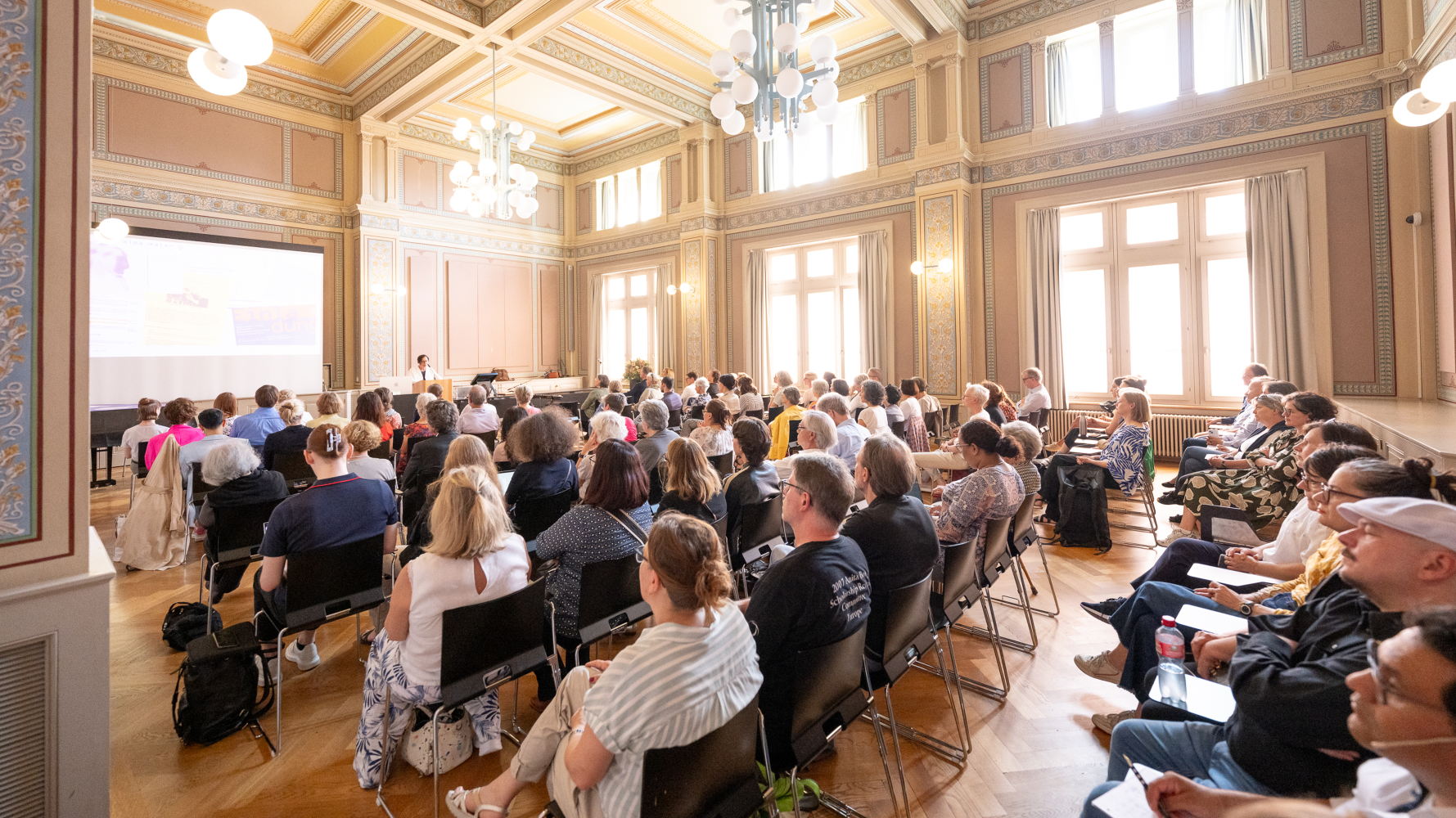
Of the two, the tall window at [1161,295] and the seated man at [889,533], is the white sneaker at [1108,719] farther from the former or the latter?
the tall window at [1161,295]

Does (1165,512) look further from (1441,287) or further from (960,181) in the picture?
(960,181)

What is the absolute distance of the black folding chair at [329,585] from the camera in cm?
233

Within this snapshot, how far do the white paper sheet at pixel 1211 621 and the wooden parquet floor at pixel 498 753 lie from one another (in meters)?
0.60

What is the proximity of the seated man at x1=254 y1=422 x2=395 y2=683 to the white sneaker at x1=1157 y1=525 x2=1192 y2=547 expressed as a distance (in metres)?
3.74

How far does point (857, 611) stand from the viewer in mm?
1729

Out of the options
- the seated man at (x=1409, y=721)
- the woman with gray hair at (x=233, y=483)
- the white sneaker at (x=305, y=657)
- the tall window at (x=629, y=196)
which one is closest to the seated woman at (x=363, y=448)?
the woman with gray hair at (x=233, y=483)

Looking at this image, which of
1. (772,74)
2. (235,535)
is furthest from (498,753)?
(772,74)

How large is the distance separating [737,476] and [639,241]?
9.12m

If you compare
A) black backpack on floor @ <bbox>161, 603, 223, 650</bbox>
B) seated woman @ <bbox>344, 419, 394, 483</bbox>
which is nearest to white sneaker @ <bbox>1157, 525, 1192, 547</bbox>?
seated woman @ <bbox>344, 419, 394, 483</bbox>

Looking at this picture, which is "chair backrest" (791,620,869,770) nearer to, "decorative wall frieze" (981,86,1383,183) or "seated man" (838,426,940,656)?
"seated man" (838,426,940,656)

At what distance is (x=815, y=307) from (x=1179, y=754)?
862cm

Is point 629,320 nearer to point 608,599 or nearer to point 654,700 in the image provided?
point 608,599

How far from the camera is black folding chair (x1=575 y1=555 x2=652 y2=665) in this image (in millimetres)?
2225

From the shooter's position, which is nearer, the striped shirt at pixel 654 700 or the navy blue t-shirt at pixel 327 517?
the striped shirt at pixel 654 700
